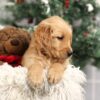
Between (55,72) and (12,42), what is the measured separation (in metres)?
0.22

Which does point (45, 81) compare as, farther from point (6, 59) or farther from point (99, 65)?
point (99, 65)

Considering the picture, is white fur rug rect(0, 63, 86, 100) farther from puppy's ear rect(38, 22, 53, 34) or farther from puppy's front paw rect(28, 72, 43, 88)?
puppy's ear rect(38, 22, 53, 34)

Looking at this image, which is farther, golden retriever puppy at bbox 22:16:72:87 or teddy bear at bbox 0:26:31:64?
teddy bear at bbox 0:26:31:64

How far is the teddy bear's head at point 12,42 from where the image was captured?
3.79 feet

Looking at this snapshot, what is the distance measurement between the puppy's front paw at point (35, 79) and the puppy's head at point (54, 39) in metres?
0.10

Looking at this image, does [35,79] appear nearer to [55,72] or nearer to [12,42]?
[55,72]

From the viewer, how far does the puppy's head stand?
1.05 meters

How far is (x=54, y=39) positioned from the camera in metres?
1.06

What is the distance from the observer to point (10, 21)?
233 cm

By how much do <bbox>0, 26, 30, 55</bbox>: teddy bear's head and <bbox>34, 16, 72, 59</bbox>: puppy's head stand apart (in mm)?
105

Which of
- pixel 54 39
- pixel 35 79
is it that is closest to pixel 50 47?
pixel 54 39

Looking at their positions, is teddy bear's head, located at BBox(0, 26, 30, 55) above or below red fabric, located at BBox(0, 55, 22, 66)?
above

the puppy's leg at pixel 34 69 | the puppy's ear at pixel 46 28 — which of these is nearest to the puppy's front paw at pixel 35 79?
the puppy's leg at pixel 34 69

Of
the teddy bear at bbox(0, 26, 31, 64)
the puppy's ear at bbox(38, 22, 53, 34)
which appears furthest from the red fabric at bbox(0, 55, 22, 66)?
the puppy's ear at bbox(38, 22, 53, 34)
